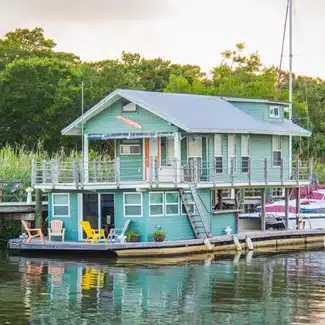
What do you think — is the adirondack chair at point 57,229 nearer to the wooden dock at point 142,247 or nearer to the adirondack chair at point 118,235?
the wooden dock at point 142,247

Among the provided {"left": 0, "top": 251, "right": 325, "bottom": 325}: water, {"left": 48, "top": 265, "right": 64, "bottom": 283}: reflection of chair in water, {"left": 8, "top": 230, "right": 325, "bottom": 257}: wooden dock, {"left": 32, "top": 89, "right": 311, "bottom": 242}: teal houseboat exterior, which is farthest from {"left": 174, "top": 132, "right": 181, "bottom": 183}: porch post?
{"left": 48, "top": 265, "right": 64, "bottom": 283}: reflection of chair in water

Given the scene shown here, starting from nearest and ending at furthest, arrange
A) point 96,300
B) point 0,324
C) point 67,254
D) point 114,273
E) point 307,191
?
point 0,324
point 96,300
point 114,273
point 67,254
point 307,191

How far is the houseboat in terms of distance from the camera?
4194cm

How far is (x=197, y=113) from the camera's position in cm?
4619

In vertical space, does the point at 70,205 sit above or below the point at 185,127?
below

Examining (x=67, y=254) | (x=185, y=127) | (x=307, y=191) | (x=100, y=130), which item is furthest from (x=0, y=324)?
(x=307, y=191)

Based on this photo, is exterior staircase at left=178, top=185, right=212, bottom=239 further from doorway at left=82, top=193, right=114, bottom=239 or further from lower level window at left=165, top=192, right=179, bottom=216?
doorway at left=82, top=193, right=114, bottom=239

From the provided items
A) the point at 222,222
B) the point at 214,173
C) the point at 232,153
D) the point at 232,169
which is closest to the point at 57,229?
the point at 214,173

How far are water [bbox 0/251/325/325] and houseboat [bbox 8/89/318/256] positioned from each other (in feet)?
9.71

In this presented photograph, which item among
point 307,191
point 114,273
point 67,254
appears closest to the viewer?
point 114,273

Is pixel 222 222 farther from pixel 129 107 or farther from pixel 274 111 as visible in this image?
pixel 274 111

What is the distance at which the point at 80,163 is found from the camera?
44625mm

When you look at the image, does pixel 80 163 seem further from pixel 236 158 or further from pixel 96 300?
pixel 96 300

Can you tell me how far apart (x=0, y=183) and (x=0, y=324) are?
22096mm
